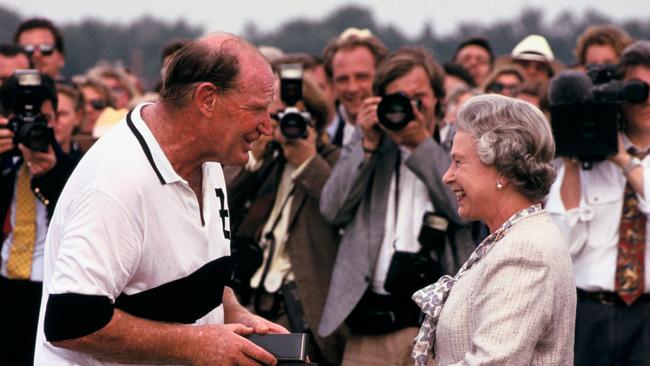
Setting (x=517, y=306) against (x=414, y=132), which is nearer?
(x=517, y=306)

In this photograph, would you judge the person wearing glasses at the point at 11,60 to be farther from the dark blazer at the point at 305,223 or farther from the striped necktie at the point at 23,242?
the dark blazer at the point at 305,223

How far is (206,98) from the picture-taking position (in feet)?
13.5

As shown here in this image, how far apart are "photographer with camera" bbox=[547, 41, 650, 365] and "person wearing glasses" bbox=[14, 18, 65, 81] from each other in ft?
14.8

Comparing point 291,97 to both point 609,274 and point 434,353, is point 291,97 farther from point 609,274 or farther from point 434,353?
point 434,353

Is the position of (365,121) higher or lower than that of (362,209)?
higher

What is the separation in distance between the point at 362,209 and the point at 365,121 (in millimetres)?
449

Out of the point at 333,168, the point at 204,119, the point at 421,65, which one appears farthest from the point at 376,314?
the point at 204,119

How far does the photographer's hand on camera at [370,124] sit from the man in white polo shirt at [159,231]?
86.2 inches

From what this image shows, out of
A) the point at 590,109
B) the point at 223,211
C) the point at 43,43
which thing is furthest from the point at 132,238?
the point at 43,43

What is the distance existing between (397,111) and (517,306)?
2.43 metres

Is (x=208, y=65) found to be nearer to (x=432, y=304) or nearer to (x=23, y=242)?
(x=432, y=304)

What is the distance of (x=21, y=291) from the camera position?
281 inches

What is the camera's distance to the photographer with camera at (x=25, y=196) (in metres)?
6.96

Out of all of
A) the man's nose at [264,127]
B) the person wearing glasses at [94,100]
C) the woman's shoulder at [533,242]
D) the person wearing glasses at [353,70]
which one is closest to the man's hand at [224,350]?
the man's nose at [264,127]
